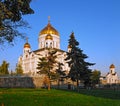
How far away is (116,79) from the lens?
12594cm

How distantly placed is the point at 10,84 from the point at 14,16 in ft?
135

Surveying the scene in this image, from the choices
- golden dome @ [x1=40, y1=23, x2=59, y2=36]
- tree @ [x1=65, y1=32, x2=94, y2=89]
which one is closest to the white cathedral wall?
golden dome @ [x1=40, y1=23, x2=59, y2=36]

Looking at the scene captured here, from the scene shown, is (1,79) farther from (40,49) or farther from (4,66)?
(40,49)

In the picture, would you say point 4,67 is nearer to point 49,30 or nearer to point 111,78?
point 49,30

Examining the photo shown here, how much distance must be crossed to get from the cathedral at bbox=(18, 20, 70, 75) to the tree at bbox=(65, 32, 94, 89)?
39.4m

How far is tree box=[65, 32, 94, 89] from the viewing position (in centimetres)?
4647

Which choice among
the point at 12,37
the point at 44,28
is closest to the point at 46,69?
the point at 12,37

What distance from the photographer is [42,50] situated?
87688 millimetres

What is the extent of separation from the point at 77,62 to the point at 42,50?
4174cm

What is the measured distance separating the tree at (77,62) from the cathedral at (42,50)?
129 feet

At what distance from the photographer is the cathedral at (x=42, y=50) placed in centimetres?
8750

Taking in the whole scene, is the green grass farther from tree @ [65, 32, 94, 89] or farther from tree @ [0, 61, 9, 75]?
tree @ [0, 61, 9, 75]

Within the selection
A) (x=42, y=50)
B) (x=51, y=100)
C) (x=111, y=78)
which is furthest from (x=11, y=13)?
(x=111, y=78)

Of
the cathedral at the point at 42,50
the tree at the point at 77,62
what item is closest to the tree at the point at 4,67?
the cathedral at the point at 42,50
